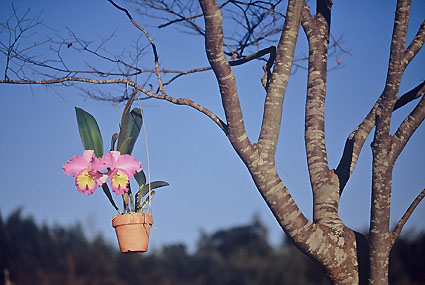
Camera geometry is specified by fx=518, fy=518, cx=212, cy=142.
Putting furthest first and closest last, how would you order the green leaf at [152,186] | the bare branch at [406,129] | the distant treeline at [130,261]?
the distant treeline at [130,261]
the green leaf at [152,186]
the bare branch at [406,129]

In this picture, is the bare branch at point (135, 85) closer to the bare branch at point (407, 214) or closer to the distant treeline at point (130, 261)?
the bare branch at point (407, 214)

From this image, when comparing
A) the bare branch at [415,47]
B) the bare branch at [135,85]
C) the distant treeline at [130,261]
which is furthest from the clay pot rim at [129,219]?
the distant treeline at [130,261]

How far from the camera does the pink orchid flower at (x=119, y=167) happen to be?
2.02 m

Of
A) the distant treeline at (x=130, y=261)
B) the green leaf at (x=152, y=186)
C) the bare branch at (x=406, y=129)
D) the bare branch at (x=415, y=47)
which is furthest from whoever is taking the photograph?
the distant treeline at (x=130, y=261)

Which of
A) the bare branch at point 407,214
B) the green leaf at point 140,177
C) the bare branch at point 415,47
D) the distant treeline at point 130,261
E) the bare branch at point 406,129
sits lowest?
the bare branch at point 407,214

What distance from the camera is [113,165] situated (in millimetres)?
2023

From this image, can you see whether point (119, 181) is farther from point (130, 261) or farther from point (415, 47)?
point (130, 261)

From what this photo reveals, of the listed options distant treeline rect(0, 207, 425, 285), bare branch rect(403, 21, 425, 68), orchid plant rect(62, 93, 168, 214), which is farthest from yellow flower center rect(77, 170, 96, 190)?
distant treeline rect(0, 207, 425, 285)

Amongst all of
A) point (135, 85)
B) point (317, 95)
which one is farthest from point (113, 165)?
point (317, 95)

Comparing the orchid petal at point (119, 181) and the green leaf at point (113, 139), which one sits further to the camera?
the green leaf at point (113, 139)

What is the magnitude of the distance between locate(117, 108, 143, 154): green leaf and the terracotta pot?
0.27m

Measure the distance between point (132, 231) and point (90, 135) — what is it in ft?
1.39

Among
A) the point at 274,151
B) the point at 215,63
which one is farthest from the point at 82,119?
the point at 274,151

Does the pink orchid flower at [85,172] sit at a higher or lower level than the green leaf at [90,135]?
lower
